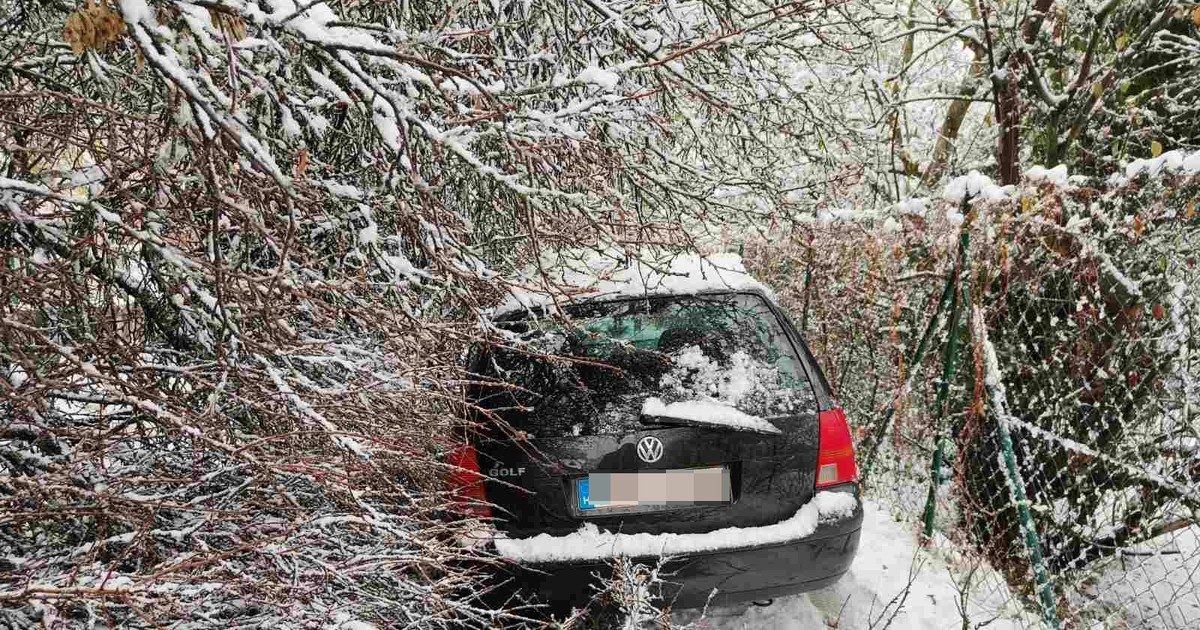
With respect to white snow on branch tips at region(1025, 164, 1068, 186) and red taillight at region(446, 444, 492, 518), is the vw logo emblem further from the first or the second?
white snow on branch tips at region(1025, 164, 1068, 186)

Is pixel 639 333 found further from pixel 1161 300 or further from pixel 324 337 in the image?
pixel 1161 300

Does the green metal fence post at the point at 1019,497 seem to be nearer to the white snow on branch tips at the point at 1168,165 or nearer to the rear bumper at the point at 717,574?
the white snow on branch tips at the point at 1168,165

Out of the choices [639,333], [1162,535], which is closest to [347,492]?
[639,333]

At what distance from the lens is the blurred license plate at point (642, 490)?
2.91 meters

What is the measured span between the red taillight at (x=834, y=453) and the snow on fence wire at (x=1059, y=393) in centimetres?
113

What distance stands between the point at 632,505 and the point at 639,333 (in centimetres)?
73

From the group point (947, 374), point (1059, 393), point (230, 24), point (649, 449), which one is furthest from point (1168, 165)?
point (230, 24)

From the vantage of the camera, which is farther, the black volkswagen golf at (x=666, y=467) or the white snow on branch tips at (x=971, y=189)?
the white snow on branch tips at (x=971, y=189)

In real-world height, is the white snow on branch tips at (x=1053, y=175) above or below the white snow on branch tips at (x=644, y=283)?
above

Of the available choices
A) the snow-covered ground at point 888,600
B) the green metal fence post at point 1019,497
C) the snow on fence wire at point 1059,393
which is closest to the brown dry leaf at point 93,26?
the snow-covered ground at point 888,600

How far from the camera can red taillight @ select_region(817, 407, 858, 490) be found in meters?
3.09

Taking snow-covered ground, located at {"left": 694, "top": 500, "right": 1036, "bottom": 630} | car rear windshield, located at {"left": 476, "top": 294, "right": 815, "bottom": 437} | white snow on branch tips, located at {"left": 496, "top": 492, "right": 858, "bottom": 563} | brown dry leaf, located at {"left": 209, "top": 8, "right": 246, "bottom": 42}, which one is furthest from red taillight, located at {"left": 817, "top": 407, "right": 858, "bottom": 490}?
brown dry leaf, located at {"left": 209, "top": 8, "right": 246, "bottom": 42}

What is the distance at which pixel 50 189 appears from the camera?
2016mm

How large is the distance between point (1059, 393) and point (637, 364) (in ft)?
8.65
